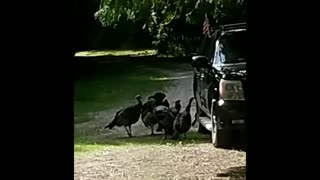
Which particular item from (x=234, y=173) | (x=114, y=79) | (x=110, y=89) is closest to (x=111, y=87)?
(x=110, y=89)

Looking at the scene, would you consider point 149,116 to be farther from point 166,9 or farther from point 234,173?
point 234,173

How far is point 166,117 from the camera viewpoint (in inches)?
376

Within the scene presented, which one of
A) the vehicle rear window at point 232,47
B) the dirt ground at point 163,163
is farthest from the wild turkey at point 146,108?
the vehicle rear window at point 232,47

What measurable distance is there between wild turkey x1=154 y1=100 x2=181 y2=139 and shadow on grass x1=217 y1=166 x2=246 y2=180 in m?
2.03

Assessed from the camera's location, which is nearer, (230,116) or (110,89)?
(230,116)

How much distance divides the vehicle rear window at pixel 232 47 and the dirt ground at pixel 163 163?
1.07 metres

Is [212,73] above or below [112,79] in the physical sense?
above

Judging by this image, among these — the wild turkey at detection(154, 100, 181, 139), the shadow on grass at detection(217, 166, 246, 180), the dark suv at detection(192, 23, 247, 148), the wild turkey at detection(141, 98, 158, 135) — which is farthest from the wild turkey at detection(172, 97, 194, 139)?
the shadow on grass at detection(217, 166, 246, 180)

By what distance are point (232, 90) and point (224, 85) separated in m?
0.11

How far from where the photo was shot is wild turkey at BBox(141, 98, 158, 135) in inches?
388

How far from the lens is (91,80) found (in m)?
21.1
